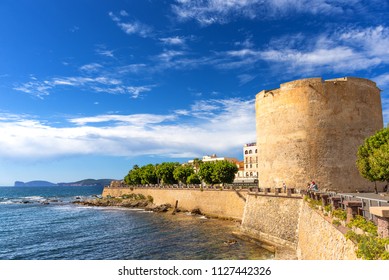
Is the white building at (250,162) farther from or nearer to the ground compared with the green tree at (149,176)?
farther from the ground

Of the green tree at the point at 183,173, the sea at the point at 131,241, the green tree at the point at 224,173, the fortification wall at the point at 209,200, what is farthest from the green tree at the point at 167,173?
the sea at the point at 131,241

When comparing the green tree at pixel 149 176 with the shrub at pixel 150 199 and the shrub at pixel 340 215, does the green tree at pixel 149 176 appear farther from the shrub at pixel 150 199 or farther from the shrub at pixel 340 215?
the shrub at pixel 340 215

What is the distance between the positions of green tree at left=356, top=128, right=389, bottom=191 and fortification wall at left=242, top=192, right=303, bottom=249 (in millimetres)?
5540

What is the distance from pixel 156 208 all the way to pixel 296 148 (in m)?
32.9

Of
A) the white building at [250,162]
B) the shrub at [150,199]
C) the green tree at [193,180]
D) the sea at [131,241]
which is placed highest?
the white building at [250,162]

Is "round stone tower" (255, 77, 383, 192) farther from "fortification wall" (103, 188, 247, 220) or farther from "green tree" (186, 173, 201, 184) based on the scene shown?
"green tree" (186, 173, 201, 184)

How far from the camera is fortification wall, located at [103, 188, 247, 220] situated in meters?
39.6

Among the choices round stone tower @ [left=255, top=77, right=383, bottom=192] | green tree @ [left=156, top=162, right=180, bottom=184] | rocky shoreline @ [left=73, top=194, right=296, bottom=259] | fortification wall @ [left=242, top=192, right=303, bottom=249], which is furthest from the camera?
green tree @ [left=156, top=162, right=180, bottom=184]

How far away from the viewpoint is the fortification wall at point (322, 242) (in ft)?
33.4

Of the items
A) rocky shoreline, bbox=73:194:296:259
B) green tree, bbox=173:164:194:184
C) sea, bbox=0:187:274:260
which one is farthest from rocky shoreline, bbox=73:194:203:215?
sea, bbox=0:187:274:260

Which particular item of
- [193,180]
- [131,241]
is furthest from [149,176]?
[131,241]

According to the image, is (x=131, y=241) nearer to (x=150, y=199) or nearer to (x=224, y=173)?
(x=224, y=173)

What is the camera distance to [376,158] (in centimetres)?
1908

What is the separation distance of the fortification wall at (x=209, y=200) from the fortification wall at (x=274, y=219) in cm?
711
